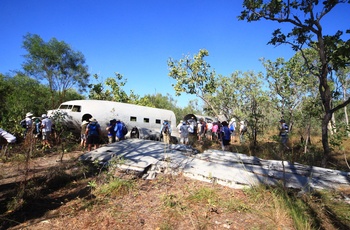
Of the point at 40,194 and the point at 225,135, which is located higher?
the point at 225,135

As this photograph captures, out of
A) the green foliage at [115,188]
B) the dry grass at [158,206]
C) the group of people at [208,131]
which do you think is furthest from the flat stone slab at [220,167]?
the group of people at [208,131]

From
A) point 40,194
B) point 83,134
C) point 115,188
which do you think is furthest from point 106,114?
point 115,188

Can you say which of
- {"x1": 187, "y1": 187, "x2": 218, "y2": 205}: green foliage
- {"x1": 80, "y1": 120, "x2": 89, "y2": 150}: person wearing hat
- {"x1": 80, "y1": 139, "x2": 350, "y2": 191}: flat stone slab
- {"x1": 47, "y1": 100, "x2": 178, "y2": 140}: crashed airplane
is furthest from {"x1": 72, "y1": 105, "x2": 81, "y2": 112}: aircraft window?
{"x1": 187, "y1": 187, "x2": 218, "y2": 205}: green foliage

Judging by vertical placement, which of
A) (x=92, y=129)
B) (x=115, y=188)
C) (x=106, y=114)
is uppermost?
(x=106, y=114)

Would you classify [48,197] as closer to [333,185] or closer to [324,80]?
[333,185]

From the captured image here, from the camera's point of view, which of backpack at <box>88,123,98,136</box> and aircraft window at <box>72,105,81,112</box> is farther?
aircraft window at <box>72,105,81,112</box>

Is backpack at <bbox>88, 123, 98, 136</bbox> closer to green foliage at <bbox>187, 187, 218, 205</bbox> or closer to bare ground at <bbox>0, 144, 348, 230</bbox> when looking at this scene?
bare ground at <bbox>0, 144, 348, 230</bbox>

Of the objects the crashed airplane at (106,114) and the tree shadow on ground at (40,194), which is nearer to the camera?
the tree shadow on ground at (40,194)

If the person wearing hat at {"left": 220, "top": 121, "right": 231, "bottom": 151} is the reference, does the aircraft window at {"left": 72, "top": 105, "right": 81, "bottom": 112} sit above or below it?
above

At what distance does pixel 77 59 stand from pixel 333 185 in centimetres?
3120

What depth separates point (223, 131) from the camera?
963 centimetres

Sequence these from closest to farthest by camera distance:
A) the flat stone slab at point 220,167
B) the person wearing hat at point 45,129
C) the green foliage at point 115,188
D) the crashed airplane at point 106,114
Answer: the flat stone slab at point 220,167
the green foliage at point 115,188
the person wearing hat at point 45,129
the crashed airplane at point 106,114

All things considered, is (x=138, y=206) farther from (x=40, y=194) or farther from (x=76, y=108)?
(x=76, y=108)

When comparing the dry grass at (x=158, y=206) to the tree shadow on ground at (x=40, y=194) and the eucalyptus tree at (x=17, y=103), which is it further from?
the eucalyptus tree at (x=17, y=103)
